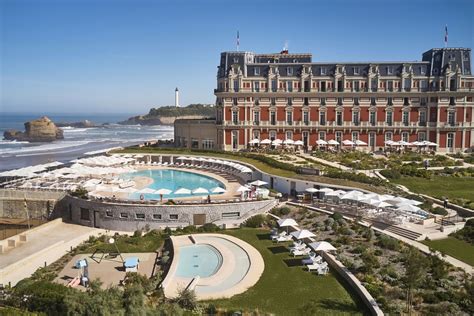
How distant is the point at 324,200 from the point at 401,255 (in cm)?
1223

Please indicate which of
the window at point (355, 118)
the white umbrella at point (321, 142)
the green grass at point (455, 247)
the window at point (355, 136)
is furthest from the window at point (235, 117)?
the green grass at point (455, 247)

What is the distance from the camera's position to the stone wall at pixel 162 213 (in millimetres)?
35656

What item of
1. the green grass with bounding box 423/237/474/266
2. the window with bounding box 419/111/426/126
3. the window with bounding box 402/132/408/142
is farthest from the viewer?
the window with bounding box 402/132/408/142

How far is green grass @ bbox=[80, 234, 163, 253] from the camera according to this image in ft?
99.8

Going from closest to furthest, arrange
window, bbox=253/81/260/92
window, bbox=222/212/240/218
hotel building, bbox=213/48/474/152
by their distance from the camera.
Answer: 1. window, bbox=222/212/240/218
2. hotel building, bbox=213/48/474/152
3. window, bbox=253/81/260/92

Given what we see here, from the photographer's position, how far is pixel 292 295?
2108 cm

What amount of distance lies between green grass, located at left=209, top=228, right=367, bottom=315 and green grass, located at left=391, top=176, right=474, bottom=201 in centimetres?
1826

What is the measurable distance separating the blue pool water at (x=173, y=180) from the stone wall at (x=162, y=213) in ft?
10.7

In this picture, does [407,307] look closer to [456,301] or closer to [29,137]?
[456,301]

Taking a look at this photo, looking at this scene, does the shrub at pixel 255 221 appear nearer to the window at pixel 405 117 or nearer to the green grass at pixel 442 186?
the green grass at pixel 442 186

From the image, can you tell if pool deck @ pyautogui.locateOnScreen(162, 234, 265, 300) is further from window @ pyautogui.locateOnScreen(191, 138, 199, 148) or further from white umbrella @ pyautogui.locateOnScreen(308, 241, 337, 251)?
window @ pyautogui.locateOnScreen(191, 138, 199, 148)

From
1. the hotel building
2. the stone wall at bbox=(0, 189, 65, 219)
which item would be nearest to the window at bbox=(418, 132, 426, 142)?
the hotel building

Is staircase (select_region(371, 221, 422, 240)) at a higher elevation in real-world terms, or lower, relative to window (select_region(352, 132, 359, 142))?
lower

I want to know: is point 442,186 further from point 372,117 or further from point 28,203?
point 28,203
